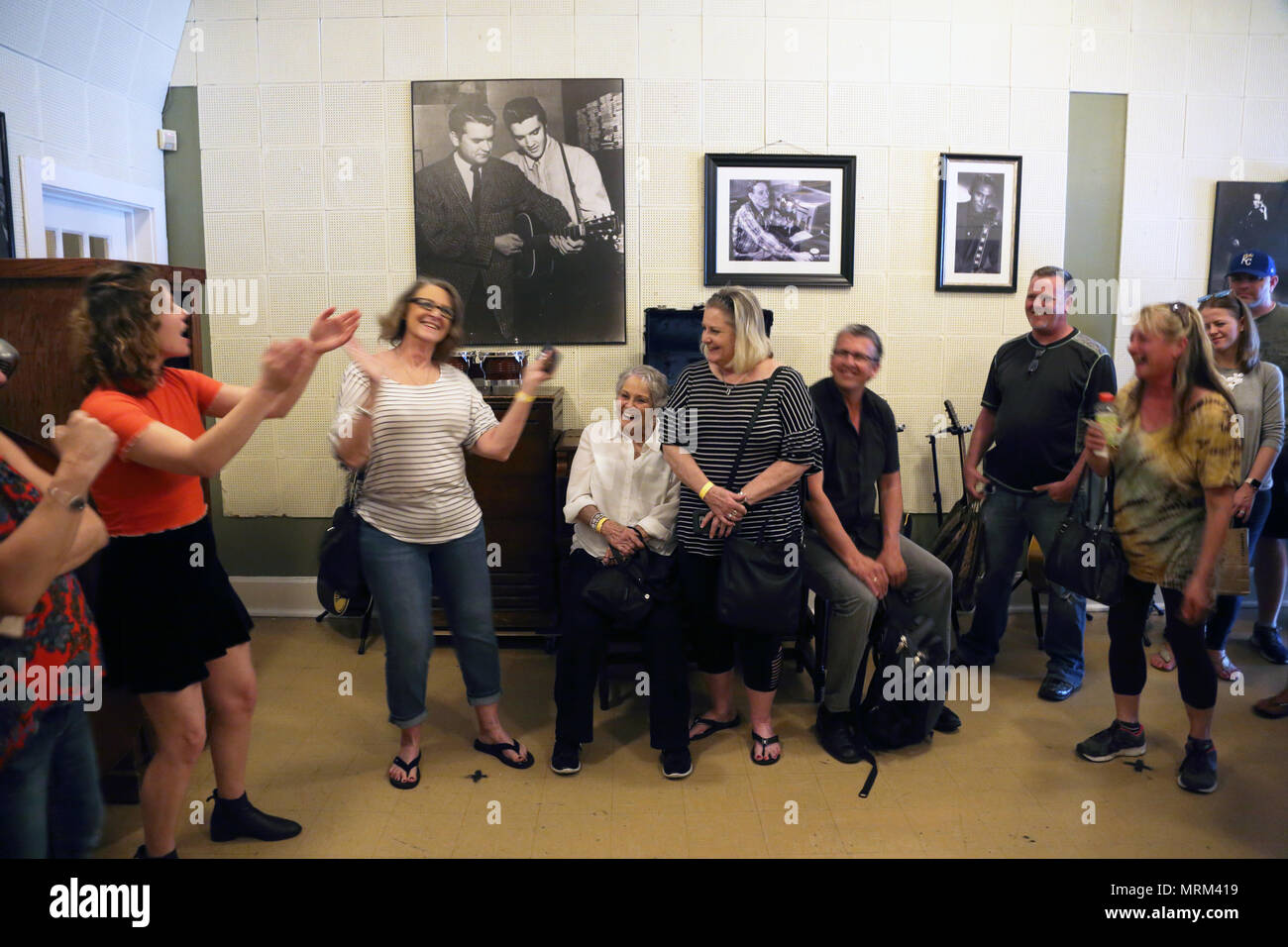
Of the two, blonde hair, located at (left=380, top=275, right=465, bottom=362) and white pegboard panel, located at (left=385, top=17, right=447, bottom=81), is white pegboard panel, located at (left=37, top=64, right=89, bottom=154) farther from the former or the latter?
blonde hair, located at (left=380, top=275, right=465, bottom=362)

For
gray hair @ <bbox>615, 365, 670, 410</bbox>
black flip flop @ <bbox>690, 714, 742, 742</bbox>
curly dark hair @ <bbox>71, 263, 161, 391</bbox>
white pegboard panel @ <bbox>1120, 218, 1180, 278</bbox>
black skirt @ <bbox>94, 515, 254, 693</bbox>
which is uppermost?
white pegboard panel @ <bbox>1120, 218, 1180, 278</bbox>

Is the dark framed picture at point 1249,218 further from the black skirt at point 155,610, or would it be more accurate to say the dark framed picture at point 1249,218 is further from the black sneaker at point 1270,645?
the black skirt at point 155,610

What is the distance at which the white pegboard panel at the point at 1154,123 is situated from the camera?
14.3 feet

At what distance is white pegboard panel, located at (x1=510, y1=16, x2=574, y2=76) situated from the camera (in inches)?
165

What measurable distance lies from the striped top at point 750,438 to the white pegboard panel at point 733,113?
70.9 inches

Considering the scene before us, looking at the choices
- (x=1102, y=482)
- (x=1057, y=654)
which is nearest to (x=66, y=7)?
(x=1102, y=482)

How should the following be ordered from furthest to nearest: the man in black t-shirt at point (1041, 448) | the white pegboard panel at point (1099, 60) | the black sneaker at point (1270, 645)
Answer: the white pegboard panel at point (1099, 60) → the black sneaker at point (1270, 645) → the man in black t-shirt at point (1041, 448)

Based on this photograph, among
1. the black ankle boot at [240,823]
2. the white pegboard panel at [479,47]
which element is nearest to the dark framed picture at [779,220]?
the white pegboard panel at [479,47]

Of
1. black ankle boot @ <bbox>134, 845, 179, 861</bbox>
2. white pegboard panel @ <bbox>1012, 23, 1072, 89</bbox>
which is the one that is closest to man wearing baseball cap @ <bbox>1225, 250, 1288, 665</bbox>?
white pegboard panel @ <bbox>1012, 23, 1072, 89</bbox>

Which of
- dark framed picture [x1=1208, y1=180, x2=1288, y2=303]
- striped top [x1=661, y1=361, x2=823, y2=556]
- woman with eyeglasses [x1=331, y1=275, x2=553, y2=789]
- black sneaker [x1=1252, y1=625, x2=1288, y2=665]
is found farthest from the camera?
dark framed picture [x1=1208, y1=180, x2=1288, y2=303]

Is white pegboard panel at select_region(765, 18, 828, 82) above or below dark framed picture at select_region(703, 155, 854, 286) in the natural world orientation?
above

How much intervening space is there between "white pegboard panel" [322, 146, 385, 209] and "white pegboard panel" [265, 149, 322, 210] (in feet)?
0.15

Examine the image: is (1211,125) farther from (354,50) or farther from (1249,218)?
(354,50)

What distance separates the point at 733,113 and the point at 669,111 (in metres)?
0.32
